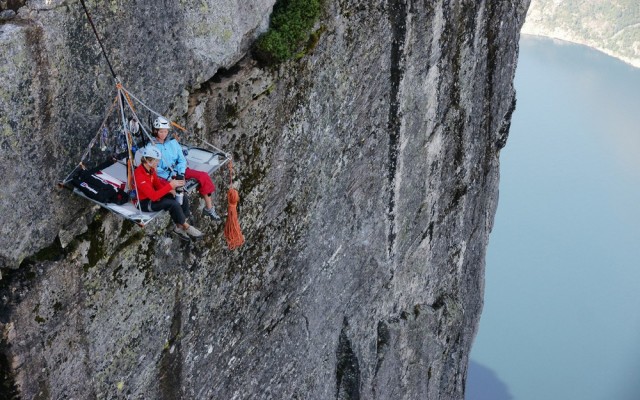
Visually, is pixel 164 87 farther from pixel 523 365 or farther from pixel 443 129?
pixel 523 365

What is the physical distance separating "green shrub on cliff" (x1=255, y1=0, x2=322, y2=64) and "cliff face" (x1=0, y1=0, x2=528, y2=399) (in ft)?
0.52

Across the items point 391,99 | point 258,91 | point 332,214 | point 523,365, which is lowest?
point 523,365

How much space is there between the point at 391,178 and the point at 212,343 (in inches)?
129

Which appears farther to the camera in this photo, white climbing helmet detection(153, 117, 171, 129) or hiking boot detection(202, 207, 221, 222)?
hiking boot detection(202, 207, 221, 222)

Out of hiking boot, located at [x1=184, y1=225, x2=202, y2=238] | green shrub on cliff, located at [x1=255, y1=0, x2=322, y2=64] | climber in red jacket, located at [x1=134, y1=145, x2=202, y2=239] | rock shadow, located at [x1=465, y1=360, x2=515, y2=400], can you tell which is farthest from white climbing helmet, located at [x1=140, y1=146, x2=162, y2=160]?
rock shadow, located at [x1=465, y1=360, x2=515, y2=400]

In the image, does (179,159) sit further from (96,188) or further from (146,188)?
(96,188)

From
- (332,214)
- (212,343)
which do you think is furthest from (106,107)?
(332,214)

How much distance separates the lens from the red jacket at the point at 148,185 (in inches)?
217

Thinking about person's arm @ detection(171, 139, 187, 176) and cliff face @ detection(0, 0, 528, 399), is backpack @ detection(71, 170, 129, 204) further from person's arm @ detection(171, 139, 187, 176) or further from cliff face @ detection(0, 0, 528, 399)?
person's arm @ detection(171, 139, 187, 176)

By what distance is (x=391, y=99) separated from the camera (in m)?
8.73

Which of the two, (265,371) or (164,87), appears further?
(265,371)

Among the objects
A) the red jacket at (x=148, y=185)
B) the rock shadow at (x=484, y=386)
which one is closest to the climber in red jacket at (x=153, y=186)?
the red jacket at (x=148, y=185)

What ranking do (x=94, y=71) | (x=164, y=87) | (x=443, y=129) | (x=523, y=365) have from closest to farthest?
(x=94, y=71) < (x=164, y=87) < (x=443, y=129) < (x=523, y=365)

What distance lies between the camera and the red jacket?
18.1ft
